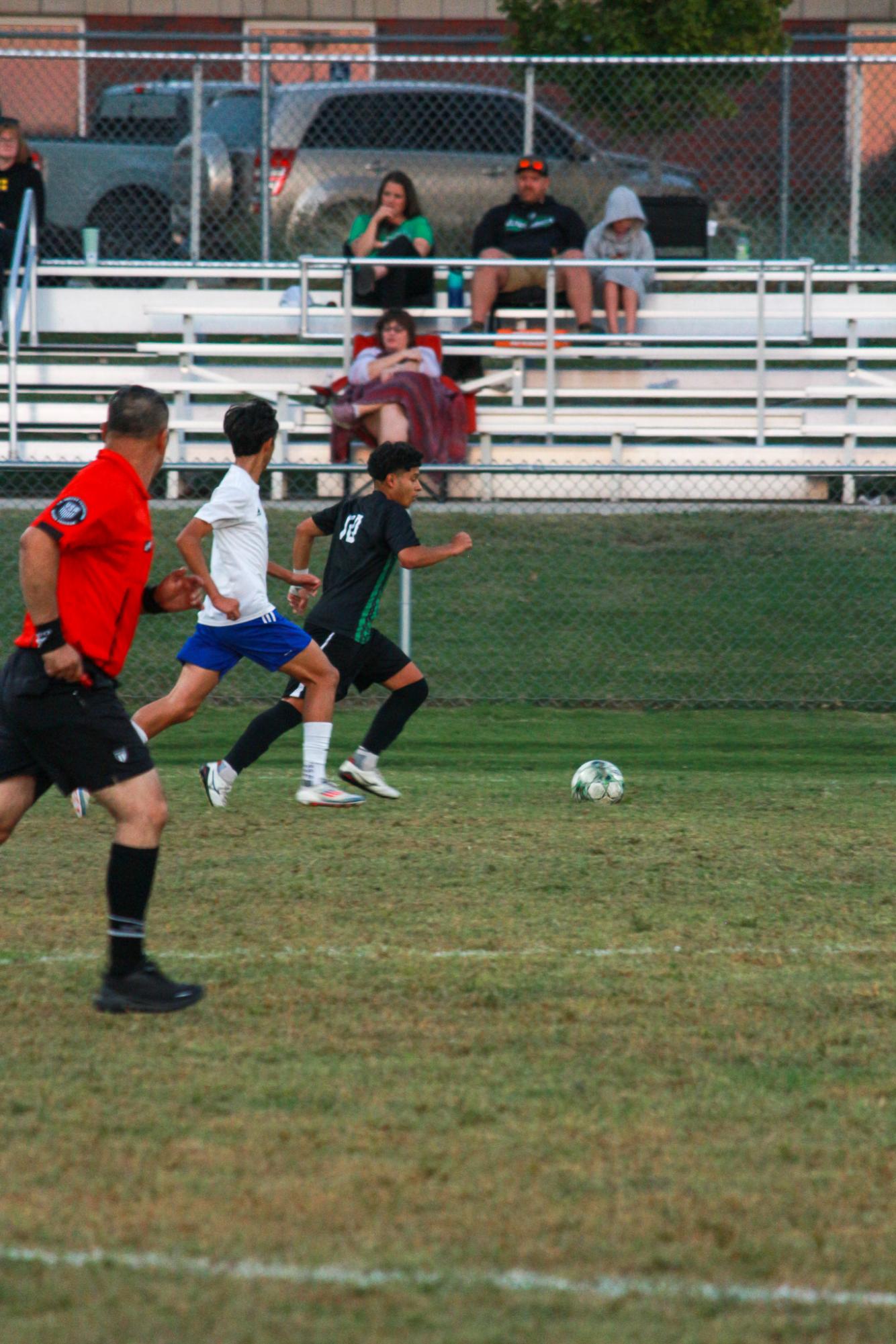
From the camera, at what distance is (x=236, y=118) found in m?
16.7

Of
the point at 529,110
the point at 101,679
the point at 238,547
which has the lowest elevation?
the point at 101,679

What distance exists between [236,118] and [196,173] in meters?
1.17

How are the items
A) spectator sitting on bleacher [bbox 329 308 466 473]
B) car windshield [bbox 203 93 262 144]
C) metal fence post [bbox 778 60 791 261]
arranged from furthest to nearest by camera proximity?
car windshield [bbox 203 93 262 144]
metal fence post [bbox 778 60 791 261]
spectator sitting on bleacher [bbox 329 308 466 473]

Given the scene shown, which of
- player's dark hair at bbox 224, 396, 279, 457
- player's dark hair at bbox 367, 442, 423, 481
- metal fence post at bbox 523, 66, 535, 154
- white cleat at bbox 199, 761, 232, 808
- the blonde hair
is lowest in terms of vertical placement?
white cleat at bbox 199, 761, 232, 808

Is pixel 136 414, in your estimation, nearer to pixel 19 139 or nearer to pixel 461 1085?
pixel 461 1085

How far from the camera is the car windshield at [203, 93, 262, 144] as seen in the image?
54.7ft

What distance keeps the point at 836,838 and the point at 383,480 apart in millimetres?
2520

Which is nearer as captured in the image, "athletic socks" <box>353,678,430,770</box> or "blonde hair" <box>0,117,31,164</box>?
"athletic socks" <box>353,678,430,770</box>

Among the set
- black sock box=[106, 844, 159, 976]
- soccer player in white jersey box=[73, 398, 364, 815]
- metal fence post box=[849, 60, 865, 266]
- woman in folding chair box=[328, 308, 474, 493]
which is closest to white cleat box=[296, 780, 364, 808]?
soccer player in white jersey box=[73, 398, 364, 815]

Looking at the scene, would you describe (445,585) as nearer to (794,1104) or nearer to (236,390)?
(236,390)

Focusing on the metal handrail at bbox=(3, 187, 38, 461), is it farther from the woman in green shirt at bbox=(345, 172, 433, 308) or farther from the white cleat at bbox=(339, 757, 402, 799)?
the white cleat at bbox=(339, 757, 402, 799)

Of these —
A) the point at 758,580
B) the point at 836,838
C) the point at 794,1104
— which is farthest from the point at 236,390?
the point at 794,1104

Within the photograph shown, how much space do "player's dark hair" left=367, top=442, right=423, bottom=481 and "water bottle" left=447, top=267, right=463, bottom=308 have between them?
794 centimetres

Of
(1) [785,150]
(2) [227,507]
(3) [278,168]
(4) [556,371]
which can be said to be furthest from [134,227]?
(2) [227,507]
